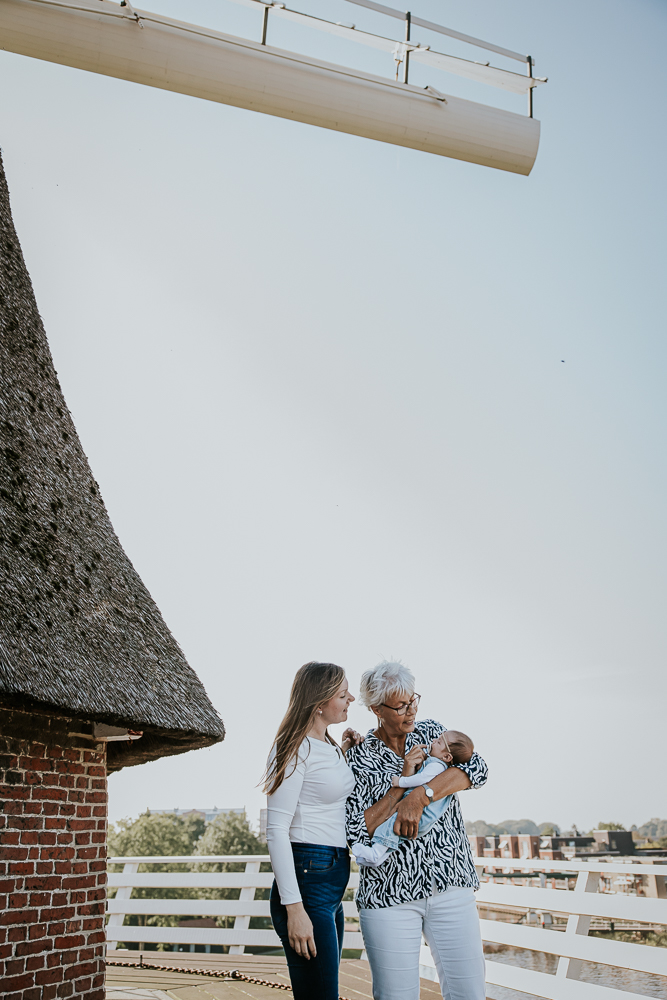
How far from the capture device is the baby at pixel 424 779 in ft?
8.45

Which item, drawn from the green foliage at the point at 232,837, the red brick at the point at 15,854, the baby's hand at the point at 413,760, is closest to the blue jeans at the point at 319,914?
the baby's hand at the point at 413,760

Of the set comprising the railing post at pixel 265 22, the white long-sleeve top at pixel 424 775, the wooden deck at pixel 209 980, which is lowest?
the wooden deck at pixel 209 980

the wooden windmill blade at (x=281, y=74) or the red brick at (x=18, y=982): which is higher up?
the wooden windmill blade at (x=281, y=74)

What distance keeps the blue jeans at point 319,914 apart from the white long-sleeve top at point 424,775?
30 centimetres

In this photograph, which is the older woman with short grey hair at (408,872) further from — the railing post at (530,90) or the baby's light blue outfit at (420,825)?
the railing post at (530,90)

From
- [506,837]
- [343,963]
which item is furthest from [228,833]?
[343,963]

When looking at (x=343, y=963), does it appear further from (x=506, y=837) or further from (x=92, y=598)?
(x=506, y=837)

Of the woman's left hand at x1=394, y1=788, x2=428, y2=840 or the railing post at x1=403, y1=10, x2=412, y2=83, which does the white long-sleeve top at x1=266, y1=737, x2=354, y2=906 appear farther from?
the railing post at x1=403, y1=10, x2=412, y2=83

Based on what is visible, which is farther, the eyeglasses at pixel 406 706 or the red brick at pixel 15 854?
the red brick at pixel 15 854

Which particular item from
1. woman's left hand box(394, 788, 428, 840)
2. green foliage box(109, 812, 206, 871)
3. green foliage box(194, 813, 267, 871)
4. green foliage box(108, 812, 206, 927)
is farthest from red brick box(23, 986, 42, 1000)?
green foliage box(109, 812, 206, 871)

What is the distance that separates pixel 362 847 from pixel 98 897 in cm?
172

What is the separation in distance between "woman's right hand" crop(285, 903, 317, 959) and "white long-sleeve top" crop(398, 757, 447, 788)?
1.71ft

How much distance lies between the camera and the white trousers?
245cm

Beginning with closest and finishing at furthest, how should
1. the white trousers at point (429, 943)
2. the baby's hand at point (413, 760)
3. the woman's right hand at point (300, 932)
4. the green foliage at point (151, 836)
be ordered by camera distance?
the woman's right hand at point (300, 932) < the white trousers at point (429, 943) < the baby's hand at point (413, 760) < the green foliage at point (151, 836)
